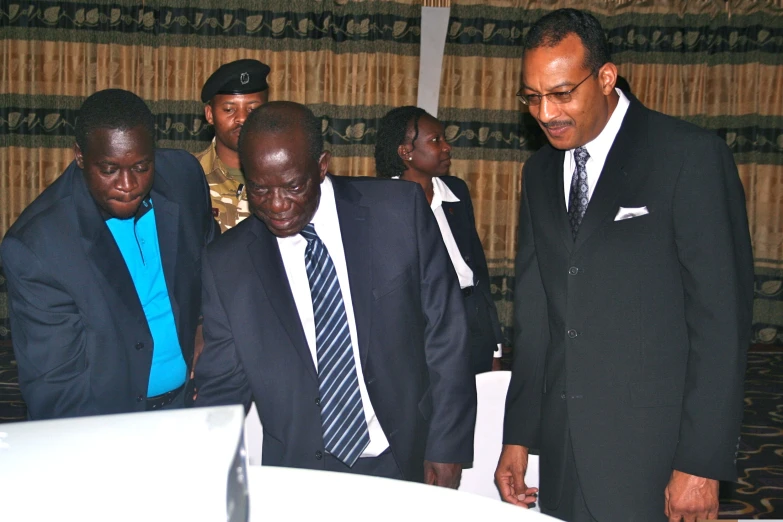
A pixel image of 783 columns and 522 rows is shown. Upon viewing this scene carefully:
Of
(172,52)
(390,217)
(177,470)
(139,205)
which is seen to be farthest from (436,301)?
(172,52)

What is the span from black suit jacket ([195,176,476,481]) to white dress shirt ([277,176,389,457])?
0.12 ft

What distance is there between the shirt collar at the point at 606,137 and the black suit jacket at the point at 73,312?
1325 millimetres

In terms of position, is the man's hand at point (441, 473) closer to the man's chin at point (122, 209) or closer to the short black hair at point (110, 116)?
the man's chin at point (122, 209)

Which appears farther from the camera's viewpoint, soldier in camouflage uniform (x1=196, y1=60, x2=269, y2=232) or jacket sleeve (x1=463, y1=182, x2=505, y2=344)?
jacket sleeve (x1=463, y1=182, x2=505, y2=344)

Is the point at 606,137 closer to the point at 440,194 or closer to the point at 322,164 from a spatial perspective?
the point at 322,164

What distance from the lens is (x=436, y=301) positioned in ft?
6.97

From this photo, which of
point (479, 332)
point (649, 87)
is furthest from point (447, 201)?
point (649, 87)

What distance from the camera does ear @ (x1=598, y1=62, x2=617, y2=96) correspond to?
1.81 meters

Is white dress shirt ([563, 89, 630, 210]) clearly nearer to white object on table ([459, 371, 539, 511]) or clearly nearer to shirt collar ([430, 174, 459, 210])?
white object on table ([459, 371, 539, 511])

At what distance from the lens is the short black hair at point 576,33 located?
1.77 meters

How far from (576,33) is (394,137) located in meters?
2.24

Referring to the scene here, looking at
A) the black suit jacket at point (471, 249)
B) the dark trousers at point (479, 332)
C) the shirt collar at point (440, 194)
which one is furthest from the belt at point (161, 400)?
the shirt collar at point (440, 194)

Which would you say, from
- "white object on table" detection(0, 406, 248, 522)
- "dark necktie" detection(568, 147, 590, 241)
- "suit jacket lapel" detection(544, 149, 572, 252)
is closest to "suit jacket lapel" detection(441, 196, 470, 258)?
"suit jacket lapel" detection(544, 149, 572, 252)

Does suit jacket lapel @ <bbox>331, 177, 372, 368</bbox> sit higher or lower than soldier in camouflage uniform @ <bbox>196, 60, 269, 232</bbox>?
lower
